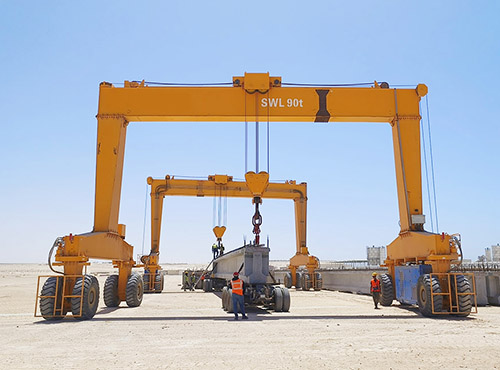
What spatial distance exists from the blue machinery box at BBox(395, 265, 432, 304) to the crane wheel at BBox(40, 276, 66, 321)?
30.2 feet

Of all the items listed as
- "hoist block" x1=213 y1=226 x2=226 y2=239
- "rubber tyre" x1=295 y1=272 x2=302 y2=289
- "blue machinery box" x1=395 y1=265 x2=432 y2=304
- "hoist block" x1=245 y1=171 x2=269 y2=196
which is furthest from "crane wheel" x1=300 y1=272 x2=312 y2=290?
"hoist block" x1=245 y1=171 x2=269 y2=196

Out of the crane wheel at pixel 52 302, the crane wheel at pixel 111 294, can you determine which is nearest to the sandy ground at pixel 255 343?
Answer: the crane wheel at pixel 52 302

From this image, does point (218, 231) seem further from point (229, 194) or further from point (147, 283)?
point (147, 283)

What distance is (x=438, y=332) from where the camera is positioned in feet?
26.8

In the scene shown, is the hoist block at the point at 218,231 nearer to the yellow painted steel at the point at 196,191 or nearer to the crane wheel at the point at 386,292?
the yellow painted steel at the point at 196,191

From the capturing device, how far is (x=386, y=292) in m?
14.2

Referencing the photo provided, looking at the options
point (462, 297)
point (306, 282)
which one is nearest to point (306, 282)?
point (306, 282)

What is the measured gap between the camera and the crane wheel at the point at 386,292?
14172mm

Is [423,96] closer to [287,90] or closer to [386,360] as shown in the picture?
[287,90]

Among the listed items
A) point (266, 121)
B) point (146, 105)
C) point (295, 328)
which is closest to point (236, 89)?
point (266, 121)

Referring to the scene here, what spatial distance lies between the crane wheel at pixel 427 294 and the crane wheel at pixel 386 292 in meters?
2.60

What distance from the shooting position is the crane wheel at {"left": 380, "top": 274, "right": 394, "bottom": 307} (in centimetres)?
1417

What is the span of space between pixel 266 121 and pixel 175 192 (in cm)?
1378

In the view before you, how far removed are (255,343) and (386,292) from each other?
8.52 metres
